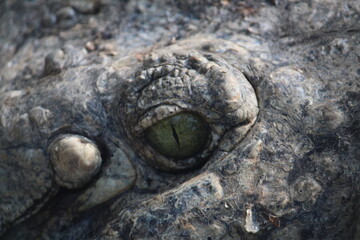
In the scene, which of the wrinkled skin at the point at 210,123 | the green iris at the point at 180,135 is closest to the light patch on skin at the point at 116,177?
the wrinkled skin at the point at 210,123

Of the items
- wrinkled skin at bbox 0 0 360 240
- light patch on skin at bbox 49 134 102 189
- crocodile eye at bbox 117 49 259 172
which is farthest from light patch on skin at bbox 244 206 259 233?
light patch on skin at bbox 49 134 102 189

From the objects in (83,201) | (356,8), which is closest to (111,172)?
(83,201)

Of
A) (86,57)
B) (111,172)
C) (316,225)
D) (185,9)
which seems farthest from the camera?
(185,9)

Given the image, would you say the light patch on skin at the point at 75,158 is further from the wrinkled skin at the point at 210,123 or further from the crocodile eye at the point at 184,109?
the crocodile eye at the point at 184,109

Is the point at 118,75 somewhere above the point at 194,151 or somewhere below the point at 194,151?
above

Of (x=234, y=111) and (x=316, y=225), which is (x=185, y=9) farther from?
(x=316, y=225)

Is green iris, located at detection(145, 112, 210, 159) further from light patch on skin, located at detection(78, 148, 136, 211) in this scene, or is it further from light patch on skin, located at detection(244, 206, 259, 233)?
light patch on skin, located at detection(244, 206, 259, 233)

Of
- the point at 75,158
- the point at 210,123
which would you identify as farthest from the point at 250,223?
the point at 75,158
